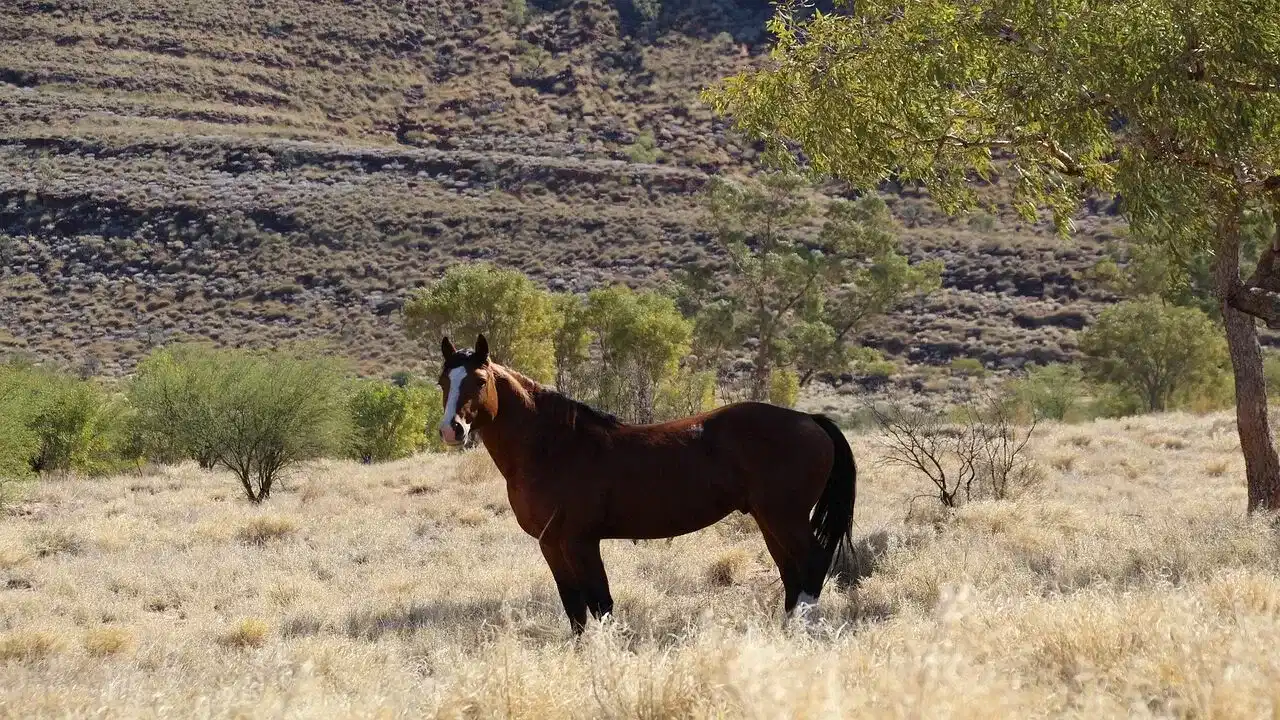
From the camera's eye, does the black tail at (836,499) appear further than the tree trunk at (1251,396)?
No

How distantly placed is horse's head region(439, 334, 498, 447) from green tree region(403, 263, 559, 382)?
1209 inches

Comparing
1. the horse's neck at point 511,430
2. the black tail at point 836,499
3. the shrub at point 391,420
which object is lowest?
the shrub at point 391,420

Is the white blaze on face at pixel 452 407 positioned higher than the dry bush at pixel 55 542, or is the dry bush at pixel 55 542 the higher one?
the white blaze on face at pixel 452 407

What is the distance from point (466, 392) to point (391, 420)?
107 feet

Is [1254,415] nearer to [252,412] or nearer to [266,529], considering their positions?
[266,529]

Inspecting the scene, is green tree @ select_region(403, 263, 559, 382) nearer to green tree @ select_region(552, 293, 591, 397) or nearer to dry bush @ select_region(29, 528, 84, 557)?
green tree @ select_region(552, 293, 591, 397)

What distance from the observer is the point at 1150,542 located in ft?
31.2

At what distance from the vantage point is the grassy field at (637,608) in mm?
3570

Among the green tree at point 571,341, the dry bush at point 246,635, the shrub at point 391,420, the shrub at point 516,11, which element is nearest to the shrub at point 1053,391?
the green tree at point 571,341

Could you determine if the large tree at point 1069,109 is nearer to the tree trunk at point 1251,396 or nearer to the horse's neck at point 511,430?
the tree trunk at point 1251,396

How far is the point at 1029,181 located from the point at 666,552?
5043mm

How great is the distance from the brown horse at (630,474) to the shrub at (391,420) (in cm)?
3061

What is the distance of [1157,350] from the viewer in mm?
43719

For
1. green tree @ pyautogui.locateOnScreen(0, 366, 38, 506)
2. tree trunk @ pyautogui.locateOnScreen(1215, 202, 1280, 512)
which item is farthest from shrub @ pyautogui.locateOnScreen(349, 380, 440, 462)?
tree trunk @ pyautogui.locateOnScreen(1215, 202, 1280, 512)
